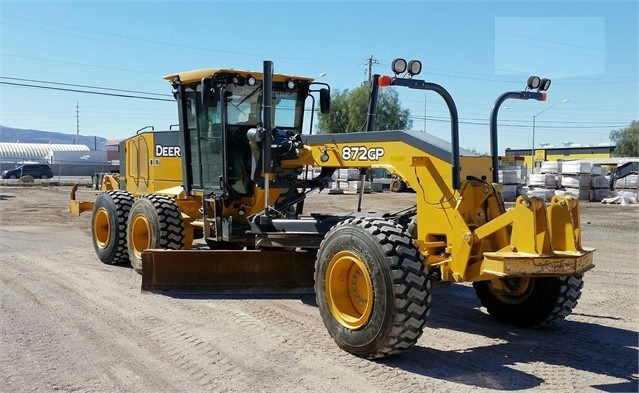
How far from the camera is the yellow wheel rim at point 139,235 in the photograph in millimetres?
9250

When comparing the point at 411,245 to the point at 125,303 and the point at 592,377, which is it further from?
the point at 125,303

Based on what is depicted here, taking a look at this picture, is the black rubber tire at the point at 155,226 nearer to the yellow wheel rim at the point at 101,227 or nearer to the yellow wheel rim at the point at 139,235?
the yellow wheel rim at the point at 139,235

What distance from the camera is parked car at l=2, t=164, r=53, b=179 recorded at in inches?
1984

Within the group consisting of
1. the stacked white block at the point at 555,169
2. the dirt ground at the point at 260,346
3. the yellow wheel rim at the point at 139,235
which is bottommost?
the dirt ground at the point at 260,346

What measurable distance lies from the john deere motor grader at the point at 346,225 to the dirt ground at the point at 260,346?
30cm

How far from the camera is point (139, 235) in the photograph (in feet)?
30.8

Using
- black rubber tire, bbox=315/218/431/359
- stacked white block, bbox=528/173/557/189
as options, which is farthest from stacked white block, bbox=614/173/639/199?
black rubber tire, bbox=315/218/431/359

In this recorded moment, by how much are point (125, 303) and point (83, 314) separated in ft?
1.99

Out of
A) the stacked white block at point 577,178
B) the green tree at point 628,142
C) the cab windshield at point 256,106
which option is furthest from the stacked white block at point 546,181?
the green tree at point 628,142

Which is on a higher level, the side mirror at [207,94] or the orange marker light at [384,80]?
the side mirror at [207,94]

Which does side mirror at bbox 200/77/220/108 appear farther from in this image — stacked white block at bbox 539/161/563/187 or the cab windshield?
stacked white block at bbox 539/161/563/187

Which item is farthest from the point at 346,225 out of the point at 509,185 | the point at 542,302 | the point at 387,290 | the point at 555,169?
the point at 555,169

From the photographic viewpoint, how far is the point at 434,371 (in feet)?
16.8

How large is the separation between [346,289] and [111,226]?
5.44 meters
